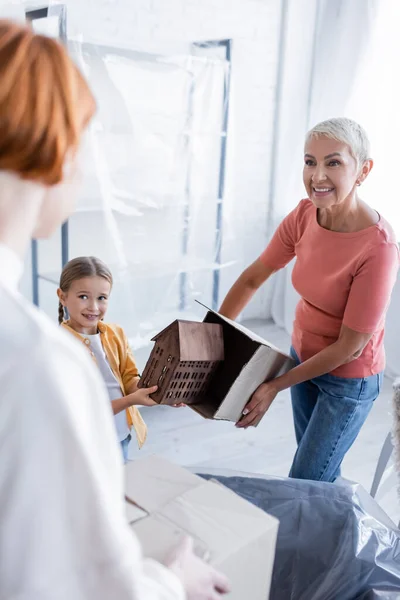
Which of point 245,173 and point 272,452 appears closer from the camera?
point 272,452

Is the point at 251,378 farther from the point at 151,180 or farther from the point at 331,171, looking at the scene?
the point at 151,180

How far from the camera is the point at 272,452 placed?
248cm

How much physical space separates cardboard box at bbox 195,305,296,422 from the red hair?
0.87 meters

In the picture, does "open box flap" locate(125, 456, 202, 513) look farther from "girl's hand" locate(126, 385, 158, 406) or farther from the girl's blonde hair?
the girl's blonde hair

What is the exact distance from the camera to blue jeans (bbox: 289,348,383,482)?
1.52 m

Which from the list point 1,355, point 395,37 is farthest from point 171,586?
point 395,37

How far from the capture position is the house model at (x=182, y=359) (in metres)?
1.23

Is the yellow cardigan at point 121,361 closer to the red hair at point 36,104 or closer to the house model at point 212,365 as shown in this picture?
the house model at point 212,365

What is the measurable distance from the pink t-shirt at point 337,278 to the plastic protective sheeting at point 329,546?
0.37 metres

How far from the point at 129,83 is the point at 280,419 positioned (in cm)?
161

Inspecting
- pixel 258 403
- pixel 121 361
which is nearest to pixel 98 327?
pixel 121 361

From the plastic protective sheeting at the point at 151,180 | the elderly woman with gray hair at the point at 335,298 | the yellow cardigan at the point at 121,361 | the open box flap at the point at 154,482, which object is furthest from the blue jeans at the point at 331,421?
the plastic protective sheeting at the point at 151,180

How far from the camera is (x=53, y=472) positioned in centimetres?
48

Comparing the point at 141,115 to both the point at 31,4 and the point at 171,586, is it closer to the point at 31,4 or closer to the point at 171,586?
the point at 31,4
